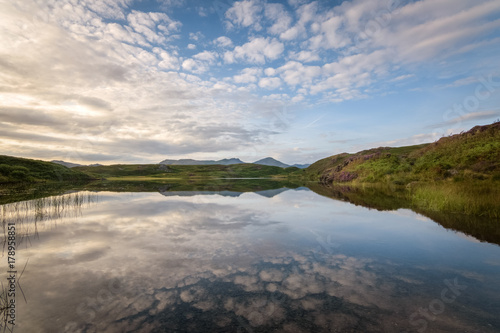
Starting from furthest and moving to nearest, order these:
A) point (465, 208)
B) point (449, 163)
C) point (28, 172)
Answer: point (28, 172) → point (449, 163) → point (465, 208)

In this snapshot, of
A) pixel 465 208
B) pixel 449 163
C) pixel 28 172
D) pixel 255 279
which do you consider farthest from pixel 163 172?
pixel 255 279

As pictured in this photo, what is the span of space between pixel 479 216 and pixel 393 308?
49.0ft

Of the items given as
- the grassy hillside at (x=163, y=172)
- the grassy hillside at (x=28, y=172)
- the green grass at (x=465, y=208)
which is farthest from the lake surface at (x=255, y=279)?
the grassy hillside at (x=163, y=172)

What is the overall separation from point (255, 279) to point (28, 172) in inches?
3315

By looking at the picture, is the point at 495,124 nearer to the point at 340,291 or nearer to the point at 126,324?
the point at 340,291

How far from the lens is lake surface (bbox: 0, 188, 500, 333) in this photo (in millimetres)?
5145

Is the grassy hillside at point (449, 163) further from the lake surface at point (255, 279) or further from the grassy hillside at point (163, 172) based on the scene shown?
the grassy hillside at point (163, 172)

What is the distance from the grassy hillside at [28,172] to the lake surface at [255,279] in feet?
207

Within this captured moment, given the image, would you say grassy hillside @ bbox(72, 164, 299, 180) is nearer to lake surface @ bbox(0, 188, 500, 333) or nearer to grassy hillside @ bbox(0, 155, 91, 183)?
grassy hillside @ bbox(0, 155, 91, 183)

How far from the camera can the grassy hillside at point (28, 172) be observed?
5823 cm

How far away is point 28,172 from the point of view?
214 ft

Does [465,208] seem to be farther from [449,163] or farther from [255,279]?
[449,163]

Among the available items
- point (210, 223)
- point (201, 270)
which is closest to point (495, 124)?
point (210, 223)

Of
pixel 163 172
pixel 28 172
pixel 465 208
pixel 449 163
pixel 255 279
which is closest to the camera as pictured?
pixel 255 279
